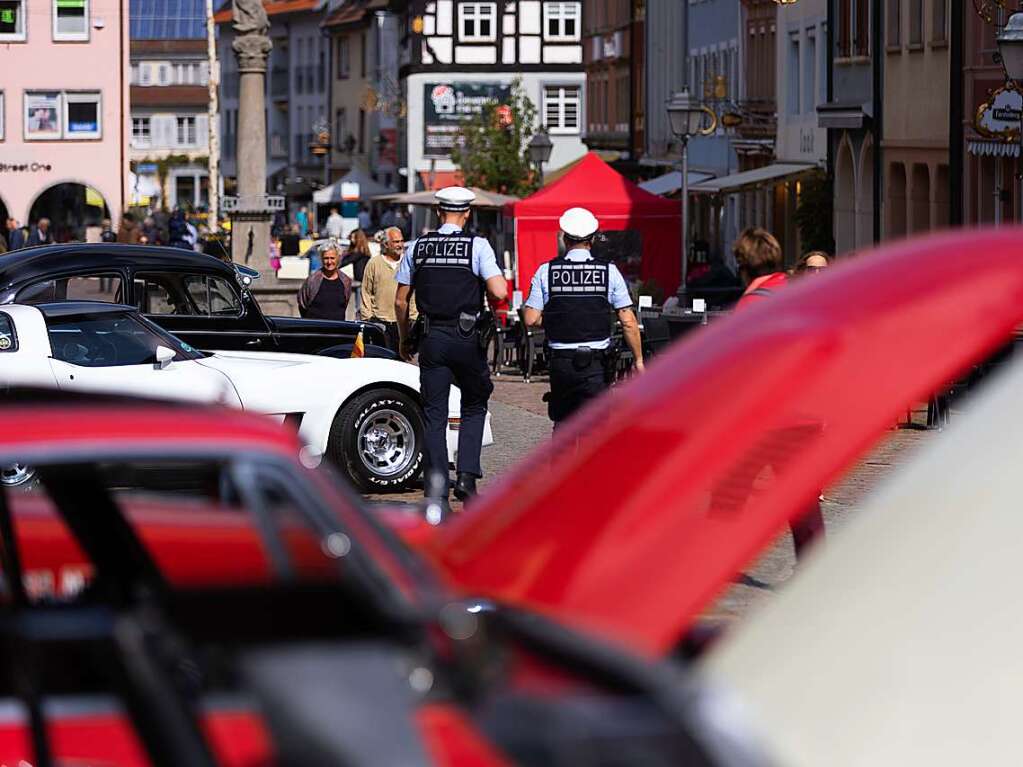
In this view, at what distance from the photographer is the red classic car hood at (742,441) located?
124 inches

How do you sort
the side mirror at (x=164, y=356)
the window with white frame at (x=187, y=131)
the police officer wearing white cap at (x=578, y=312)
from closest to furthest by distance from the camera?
the police officer wearing white cap at (x=578, y=312) → the side mirror at (x=164, y=356) → the window with white frame at (x=187, y=131)

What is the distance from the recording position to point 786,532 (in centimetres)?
1141

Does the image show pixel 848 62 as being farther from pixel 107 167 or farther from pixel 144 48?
pixel 144 48

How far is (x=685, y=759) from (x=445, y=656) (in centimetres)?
42

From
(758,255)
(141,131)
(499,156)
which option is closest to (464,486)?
(758,255)

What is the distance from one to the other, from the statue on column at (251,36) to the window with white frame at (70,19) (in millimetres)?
37722

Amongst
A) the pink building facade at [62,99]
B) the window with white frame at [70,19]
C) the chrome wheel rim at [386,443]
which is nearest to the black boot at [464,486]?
the chrome wheel rim at [386,443]

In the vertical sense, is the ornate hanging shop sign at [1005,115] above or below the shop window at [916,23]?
below

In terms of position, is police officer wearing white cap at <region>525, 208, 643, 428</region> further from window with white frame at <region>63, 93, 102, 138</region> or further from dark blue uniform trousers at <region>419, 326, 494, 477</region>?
window with white frame at <region>63, 93, 102, 138</region>

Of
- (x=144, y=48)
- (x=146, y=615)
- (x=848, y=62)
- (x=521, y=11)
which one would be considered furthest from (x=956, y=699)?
(x=144, y=48)

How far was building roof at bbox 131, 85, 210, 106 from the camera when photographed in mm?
126125

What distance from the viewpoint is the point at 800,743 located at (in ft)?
9.09

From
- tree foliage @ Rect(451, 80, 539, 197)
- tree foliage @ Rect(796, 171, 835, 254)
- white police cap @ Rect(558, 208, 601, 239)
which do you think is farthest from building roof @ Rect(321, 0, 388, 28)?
white police cap @ Rect(558, 208, 601, 239)

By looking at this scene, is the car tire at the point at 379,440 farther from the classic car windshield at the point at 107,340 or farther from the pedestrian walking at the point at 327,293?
the pedestrian walking at the point at 327,293
